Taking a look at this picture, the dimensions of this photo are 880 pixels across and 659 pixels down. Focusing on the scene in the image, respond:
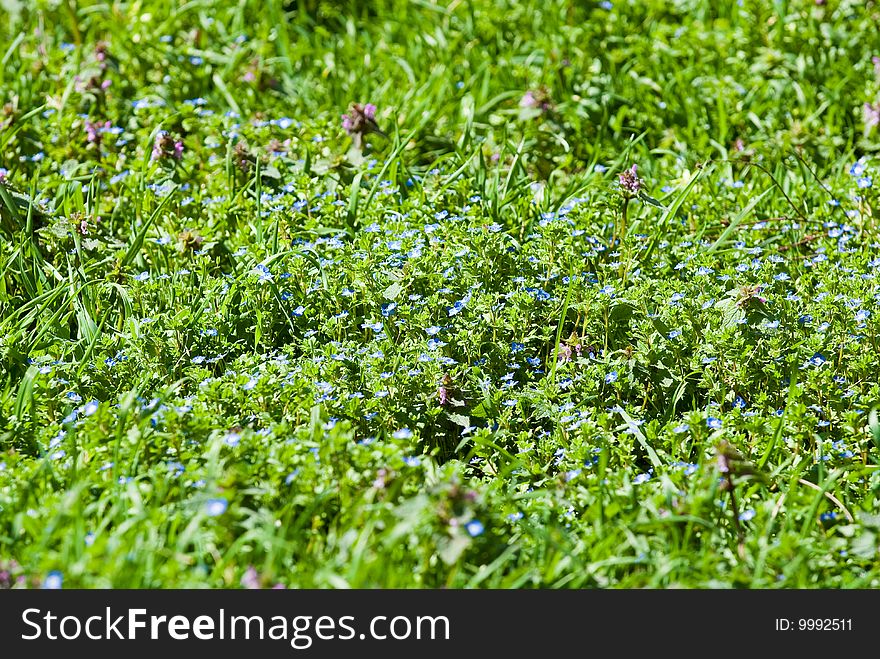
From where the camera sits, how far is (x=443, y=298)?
345 cm

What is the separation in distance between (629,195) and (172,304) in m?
1.75

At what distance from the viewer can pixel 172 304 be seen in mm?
3562

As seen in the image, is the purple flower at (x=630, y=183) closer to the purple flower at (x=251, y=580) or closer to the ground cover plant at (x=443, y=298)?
the ground cover plant at (x=443, y=298)

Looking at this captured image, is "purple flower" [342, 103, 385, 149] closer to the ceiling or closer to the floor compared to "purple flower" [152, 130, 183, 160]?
closer to the ceiling

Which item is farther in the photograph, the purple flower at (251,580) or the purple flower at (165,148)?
the purple flower at (165,148)

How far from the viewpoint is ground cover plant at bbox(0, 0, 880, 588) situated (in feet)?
8.22

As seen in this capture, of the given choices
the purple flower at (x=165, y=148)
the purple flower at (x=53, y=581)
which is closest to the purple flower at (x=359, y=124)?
the purple flower at (x=165, y=148)

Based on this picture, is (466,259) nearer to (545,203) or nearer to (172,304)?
(545,203)

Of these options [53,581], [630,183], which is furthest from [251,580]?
[630,183]

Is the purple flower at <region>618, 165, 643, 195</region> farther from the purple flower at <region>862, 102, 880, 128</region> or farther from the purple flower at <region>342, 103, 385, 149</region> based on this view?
the purple flower at <region>862, 102, 880, 128</region>

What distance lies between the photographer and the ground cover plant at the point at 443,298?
2.51m

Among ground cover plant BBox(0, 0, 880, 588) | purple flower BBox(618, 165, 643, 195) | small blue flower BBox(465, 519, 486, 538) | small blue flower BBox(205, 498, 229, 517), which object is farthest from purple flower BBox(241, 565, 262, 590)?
purple flower BBox(618, 165, 643, 195)

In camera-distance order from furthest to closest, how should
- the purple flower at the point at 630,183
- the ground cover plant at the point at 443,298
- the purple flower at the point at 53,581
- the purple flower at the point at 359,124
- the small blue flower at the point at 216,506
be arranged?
the purple flower at the point at 359,124 < the purple flower at the point at 630,183 < the ground cover plant at the point at 443,298 < the small blue flower at the point at 216,506 < the purple flower at the point at 53,581

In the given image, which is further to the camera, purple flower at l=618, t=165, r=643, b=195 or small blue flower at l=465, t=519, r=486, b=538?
purple flower at l=618, t=165, r=643, b=195
